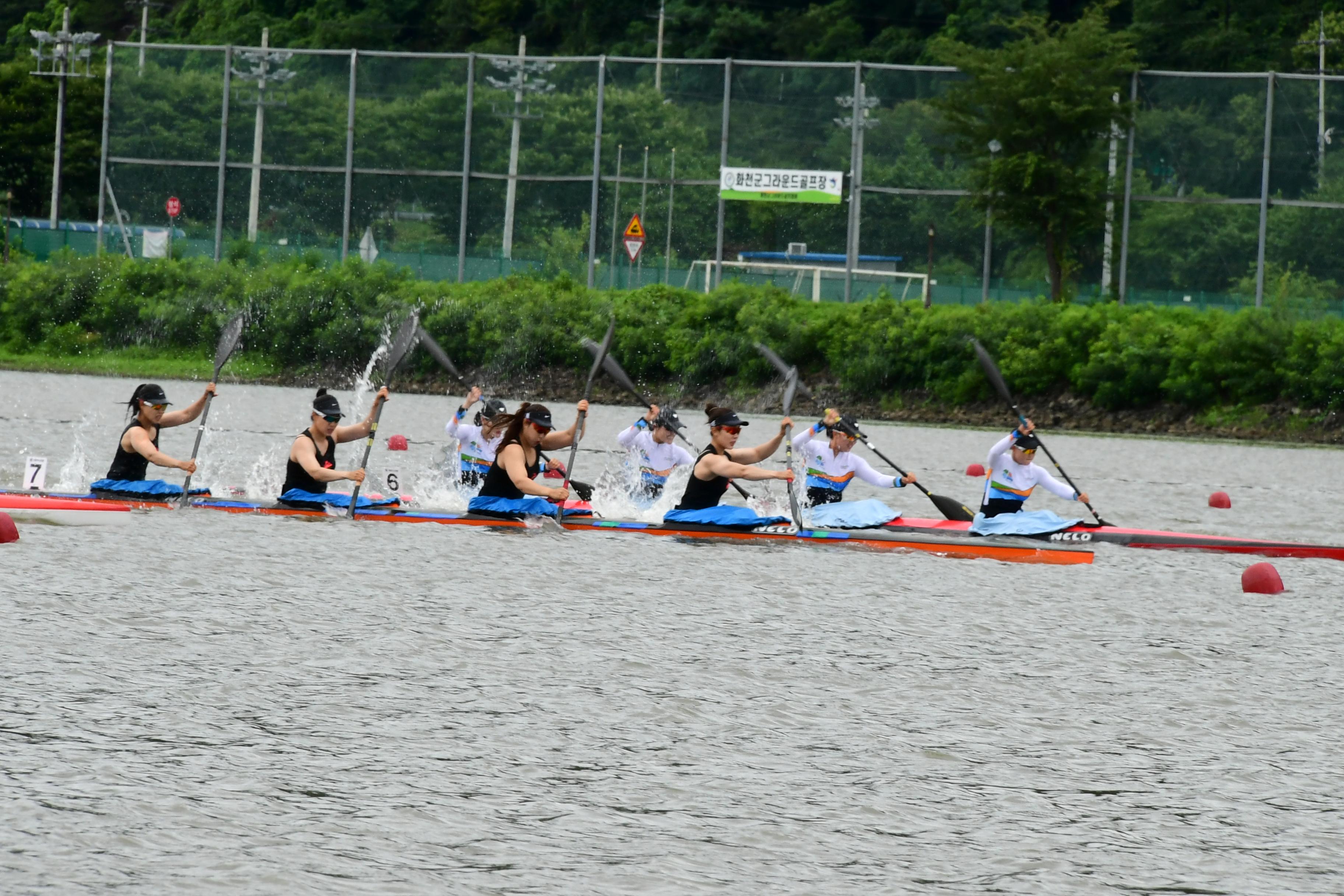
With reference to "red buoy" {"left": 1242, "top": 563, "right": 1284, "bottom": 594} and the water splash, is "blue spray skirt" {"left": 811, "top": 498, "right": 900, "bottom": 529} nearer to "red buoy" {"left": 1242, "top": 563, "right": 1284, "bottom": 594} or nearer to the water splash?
"red buoy" {"left": 1242, "top": 563, "right": 1284, "bottom": 594}

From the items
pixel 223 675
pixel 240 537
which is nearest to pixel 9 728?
pixel 223 675

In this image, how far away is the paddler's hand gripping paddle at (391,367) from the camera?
1706 centimetres

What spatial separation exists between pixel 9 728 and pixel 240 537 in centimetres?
767

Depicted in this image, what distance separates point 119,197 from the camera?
145 ft

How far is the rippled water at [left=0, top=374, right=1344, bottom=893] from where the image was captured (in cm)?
708

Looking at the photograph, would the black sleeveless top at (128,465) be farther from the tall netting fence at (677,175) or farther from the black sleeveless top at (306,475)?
the tall netting fence at (677,175)

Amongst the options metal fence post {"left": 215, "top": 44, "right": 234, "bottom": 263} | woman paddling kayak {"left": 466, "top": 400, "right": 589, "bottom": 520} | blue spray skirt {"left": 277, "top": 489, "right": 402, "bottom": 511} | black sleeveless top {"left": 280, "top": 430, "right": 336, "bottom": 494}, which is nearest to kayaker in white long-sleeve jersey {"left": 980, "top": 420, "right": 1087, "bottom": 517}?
woman paddling kayak {"left": 466, "top": 400, "right": 589, "bottom": 520}

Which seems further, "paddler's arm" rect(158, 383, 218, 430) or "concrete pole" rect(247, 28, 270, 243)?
"concrete pole" rect(247, 28, 270, 243)

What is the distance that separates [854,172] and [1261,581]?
2542 centimetres

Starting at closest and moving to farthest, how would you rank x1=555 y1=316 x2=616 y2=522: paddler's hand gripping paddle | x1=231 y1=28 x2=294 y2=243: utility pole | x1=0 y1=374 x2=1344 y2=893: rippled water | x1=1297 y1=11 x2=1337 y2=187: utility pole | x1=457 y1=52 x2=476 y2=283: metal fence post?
x1=0 y1=374 x2=1344 y2=893: rippled water
x1=555 y1=316 x2=616 y2=522: paddler's hand gripping paddle
x1=1297 y1=11 x2=1337 y2=187: utility pole
x1=457 y1=52 x2=476 y2=283: metal fence post
x1=231 y1=28 x2=294 y2=243: utility pole

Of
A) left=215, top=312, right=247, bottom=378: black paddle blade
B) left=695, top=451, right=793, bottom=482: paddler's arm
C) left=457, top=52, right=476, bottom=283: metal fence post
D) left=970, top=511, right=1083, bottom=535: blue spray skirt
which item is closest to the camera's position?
left=695, top=451, right=793, bottom=482: paddler's arm

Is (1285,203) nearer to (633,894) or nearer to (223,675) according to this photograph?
(223,675)

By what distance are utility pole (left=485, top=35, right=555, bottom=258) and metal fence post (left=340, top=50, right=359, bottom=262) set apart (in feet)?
10.3

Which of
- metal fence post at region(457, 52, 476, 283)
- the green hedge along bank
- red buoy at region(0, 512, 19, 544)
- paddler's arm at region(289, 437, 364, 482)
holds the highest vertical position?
metal fence post at region(457, 52, 476, 283)
